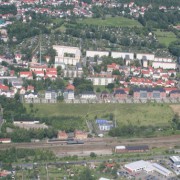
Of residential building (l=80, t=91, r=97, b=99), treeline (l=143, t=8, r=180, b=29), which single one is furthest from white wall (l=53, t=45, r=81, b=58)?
treeline (l=143, t=8, r=180, b=29)

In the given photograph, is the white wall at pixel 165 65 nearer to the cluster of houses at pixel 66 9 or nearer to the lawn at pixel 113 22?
the lawn at pixel 113 22

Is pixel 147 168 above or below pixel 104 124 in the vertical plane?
above

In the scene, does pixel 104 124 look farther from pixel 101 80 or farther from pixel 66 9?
pixel 66 9

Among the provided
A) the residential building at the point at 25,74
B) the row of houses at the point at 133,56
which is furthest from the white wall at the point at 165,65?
the residential building at the point at 25,74

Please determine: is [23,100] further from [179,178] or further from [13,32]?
[13,32]

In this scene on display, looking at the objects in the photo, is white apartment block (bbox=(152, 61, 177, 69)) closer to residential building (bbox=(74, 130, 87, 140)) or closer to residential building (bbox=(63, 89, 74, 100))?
residential building (bbox=(63, 89, 74, 100))

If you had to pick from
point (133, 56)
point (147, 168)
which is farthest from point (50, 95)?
point (133, 56)
